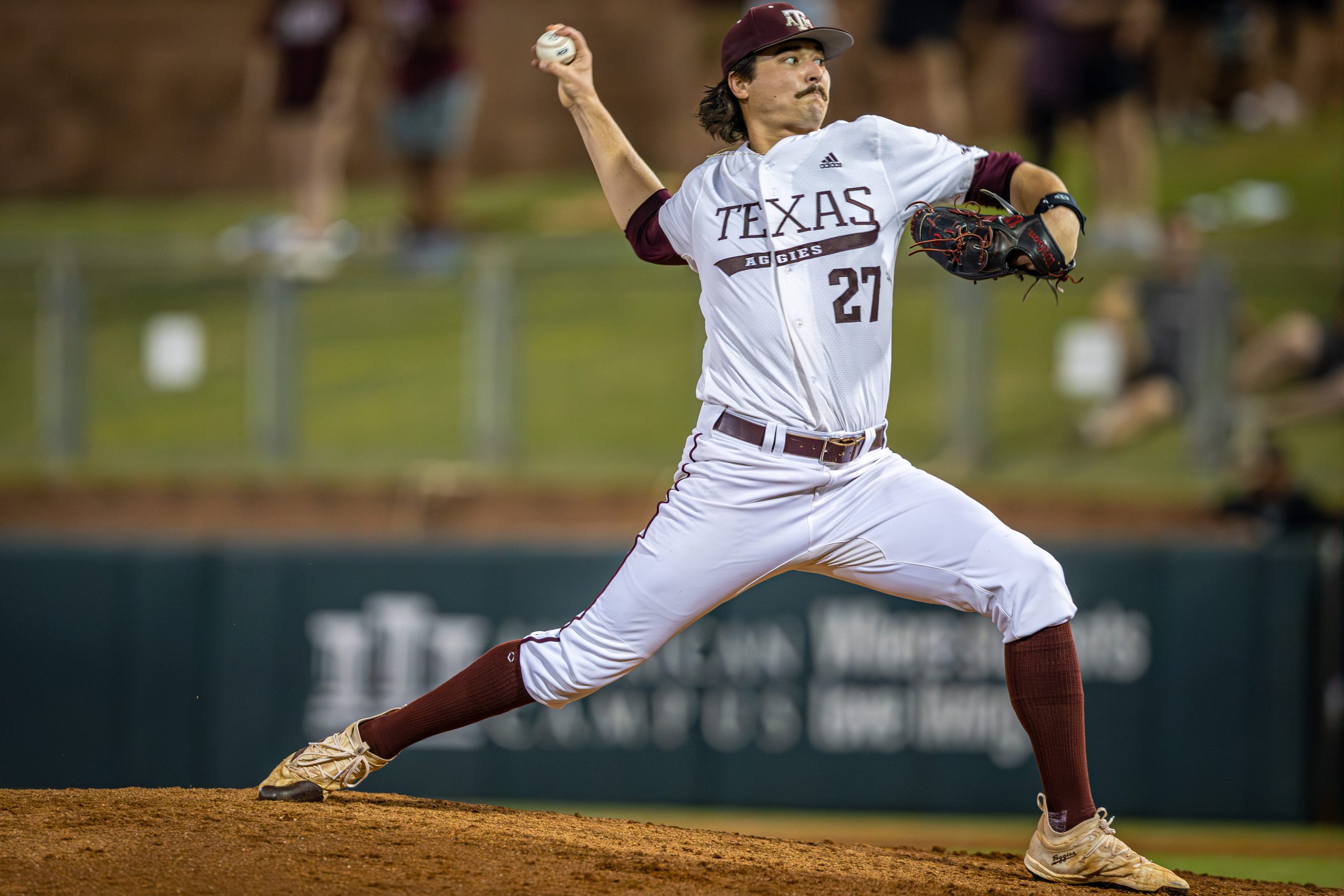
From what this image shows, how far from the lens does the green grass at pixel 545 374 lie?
829 centimetres

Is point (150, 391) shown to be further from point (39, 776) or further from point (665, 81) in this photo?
point (665, 81)

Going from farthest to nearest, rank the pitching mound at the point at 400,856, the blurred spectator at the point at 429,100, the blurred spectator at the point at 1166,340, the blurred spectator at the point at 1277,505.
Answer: the blurred spectator at the point at 429,100, the blurred spectator at the point at 1166,340, the blurred spectator at the point at 1277,505, the pitching mound at the point at 400,856

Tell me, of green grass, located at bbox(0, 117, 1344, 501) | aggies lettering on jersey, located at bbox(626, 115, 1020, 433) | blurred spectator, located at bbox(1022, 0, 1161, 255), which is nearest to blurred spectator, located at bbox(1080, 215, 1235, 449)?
green grass, located at bbox(0, 117, 1344, 501)

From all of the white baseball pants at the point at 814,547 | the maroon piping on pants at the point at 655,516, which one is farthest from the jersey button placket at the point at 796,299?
the maroon piping on pants at the point at 655,516

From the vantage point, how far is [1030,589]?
344 cm

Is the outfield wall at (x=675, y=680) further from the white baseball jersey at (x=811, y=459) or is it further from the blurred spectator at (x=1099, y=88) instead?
the blurred spectator at (x=1099, y=88)

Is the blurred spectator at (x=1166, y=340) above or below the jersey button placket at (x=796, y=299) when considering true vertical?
above

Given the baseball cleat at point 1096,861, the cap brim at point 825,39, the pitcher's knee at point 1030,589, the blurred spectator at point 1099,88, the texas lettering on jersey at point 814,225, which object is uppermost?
the blurred spectator at point 1099,88

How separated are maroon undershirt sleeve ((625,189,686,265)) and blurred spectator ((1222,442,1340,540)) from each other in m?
5.32

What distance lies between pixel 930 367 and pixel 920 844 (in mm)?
2820

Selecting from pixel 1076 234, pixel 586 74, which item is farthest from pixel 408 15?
pixel 1076 234

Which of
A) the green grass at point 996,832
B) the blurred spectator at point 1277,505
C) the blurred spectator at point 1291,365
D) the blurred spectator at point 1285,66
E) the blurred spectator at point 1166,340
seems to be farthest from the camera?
the blurred spectator at point 1285,66

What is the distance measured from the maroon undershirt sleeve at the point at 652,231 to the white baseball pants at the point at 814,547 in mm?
514

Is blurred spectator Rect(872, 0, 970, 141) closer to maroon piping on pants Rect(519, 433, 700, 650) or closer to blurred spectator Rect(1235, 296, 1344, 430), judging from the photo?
blurred spectator Rect(1235, 296, 1344, 430)
